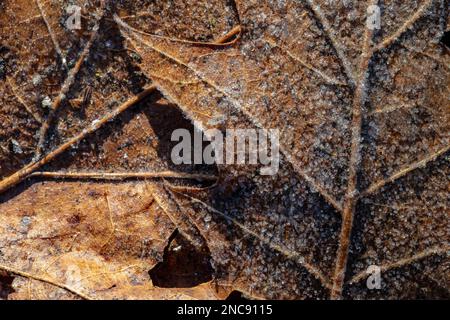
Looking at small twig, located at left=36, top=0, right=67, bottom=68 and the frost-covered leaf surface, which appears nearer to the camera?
the frost-covered leaf surface

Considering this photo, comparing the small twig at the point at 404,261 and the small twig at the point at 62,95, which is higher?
the small twig at the point at 62,95

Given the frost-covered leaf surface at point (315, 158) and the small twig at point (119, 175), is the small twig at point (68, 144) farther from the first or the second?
the frost-covered leaf surface at point (315, 158)

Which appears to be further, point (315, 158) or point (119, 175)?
point (119, 175)

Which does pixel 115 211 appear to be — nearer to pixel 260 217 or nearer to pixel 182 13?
pixel 260 217
